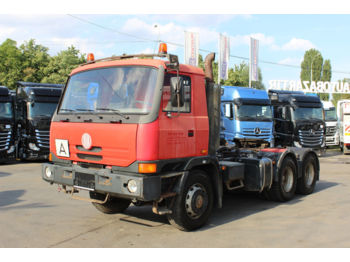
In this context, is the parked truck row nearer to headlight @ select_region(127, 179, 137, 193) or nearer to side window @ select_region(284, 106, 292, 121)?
side window @ select_region(284, 106, 292, 121)

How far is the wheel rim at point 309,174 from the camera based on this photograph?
877 cm

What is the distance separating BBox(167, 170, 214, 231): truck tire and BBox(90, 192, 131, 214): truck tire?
146 centimetres

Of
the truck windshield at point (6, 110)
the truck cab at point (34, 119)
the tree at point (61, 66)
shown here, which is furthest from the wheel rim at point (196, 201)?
the tree at point (61, 66)

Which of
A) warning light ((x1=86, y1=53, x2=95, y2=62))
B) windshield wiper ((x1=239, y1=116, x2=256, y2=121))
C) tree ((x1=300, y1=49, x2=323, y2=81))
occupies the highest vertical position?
tree ((x1=300, y1=49, x2=323, y2=81))

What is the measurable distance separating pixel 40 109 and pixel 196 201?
11223 mm

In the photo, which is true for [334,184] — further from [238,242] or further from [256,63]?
[256,63]

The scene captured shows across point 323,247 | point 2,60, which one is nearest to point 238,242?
point 323,247

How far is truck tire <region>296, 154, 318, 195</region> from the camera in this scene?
28.2ft

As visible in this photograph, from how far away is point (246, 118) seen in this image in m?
15.3

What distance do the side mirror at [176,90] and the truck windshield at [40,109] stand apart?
11089 millimetres

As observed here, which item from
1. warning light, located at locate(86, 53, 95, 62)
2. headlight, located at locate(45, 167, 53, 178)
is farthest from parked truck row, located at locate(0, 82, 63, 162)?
warning light, located at locate(86, 53, 95, 62)

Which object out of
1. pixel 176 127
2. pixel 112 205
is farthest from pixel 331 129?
pixel 176 127

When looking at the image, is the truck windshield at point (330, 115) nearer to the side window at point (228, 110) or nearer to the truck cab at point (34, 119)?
the side window at point (228, 110)

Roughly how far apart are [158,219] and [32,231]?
2.03 m
